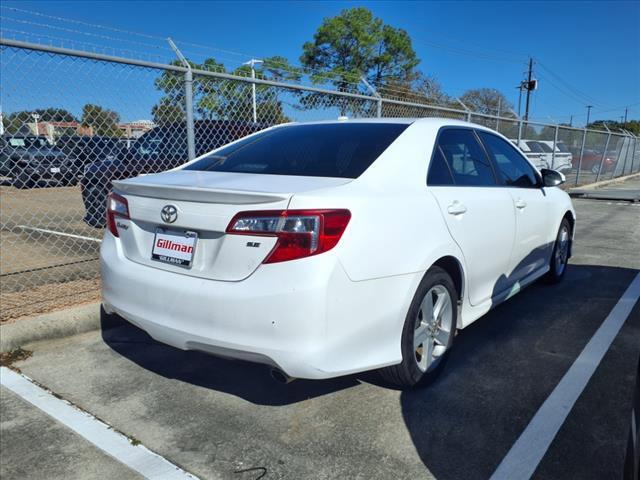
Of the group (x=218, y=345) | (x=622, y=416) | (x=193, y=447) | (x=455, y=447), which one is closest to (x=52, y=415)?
(x=193, y=447)

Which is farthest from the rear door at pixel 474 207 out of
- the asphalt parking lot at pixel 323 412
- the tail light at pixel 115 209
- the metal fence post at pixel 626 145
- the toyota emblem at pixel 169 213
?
the metal fence post at pixel 626 145

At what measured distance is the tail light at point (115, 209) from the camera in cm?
275

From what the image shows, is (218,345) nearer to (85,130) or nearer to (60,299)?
(60,299)

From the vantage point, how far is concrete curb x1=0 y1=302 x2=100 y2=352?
3547 mm

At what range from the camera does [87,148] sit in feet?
17.1

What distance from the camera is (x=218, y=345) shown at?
2.31 meters

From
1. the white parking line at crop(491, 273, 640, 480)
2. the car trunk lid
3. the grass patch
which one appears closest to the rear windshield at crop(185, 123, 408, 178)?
the car trunk lid

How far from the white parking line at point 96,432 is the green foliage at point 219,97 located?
2997 millimetres

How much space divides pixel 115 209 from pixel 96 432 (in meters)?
1.19

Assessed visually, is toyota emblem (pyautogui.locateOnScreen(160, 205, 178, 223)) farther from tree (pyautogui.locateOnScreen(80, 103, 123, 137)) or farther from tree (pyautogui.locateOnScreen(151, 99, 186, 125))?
tree (pyautogui.locateOnScreen(151, 99, 186, 125))

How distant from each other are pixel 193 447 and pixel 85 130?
3.65 metres

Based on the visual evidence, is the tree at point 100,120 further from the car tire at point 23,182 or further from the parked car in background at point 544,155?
the parked car in background at point 544,155

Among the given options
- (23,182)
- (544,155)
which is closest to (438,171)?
(23,182)

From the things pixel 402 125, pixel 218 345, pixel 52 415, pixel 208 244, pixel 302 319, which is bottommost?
pixel 52 415
